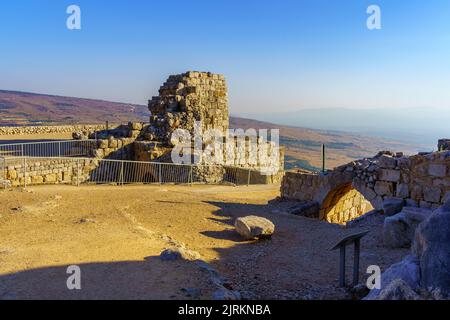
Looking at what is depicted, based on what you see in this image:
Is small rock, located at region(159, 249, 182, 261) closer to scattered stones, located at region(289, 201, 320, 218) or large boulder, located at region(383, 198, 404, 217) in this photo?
large boulder, located at region(383, 198, 404, 217)

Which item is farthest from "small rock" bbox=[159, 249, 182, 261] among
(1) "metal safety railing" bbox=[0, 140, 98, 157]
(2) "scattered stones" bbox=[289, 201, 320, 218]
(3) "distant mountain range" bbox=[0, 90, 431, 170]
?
(3) "distant mountain range" bbox=[0, 90, 431, 170]

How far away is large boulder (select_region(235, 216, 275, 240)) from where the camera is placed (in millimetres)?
9047

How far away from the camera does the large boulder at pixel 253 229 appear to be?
9.05m

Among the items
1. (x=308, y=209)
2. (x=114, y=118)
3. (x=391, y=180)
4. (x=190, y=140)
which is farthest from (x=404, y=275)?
(x=114, y=118)

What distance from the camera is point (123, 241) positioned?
7676 mm

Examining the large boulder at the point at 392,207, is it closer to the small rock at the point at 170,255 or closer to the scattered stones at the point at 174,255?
the scattered stones at the point at 174,255

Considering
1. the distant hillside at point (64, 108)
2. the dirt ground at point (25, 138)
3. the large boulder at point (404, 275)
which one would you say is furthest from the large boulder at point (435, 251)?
the distant hillside at point (64, 108)

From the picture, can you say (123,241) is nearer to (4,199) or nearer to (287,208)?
(4,199)

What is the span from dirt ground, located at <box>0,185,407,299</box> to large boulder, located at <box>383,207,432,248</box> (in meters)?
0.27

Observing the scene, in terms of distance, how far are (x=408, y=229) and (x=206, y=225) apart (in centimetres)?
462

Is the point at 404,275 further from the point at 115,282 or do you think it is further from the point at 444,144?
the point at 444,144

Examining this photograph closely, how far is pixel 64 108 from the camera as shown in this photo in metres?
100

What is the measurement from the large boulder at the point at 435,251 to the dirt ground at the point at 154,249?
152cm
